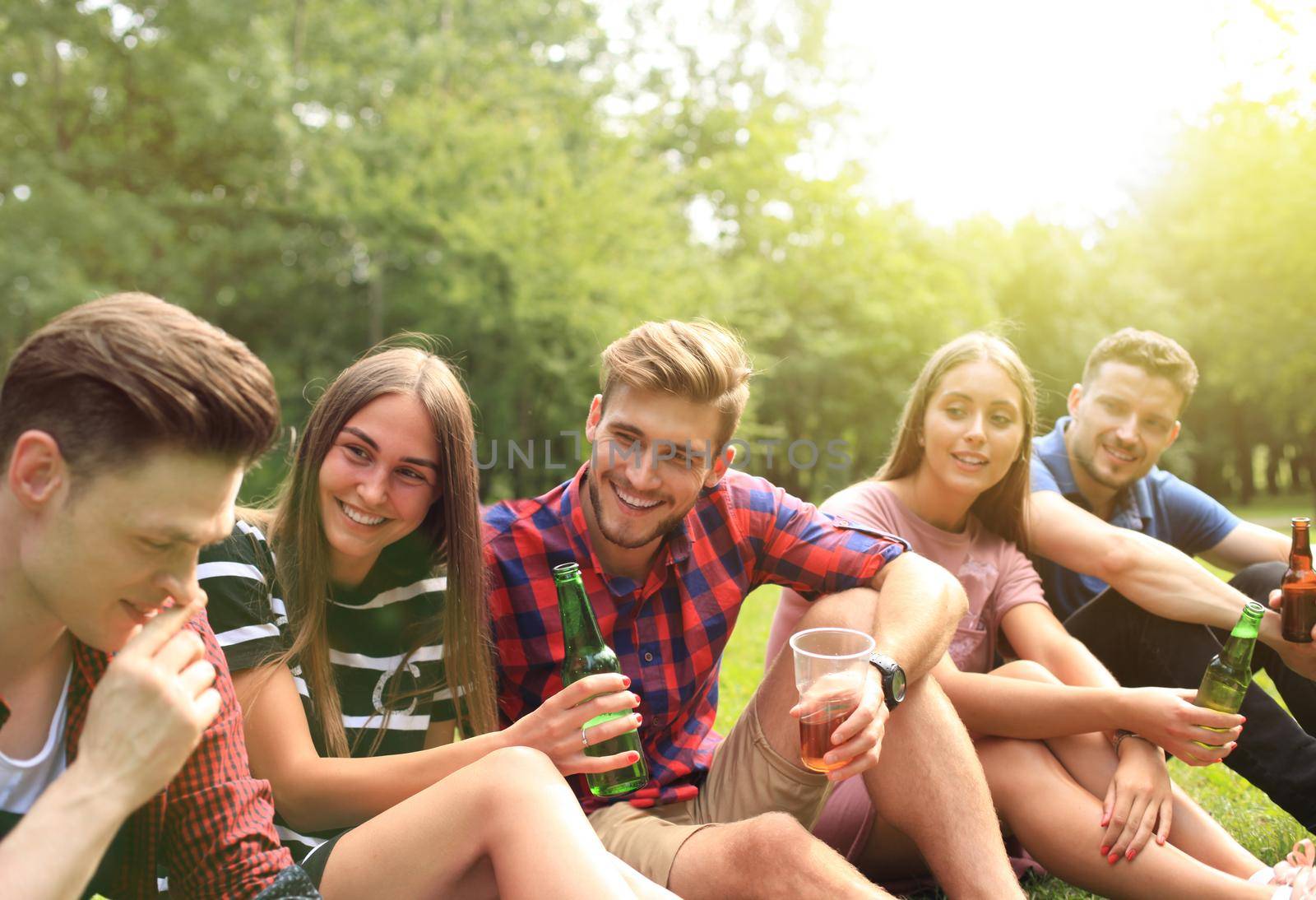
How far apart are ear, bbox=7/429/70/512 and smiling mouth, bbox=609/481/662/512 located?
164 cm

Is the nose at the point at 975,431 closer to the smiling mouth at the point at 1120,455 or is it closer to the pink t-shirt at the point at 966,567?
the pink t-shirt at the point at 966,567

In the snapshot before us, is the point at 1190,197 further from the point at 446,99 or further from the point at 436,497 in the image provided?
the point at 436,497

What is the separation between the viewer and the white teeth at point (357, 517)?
2795mm

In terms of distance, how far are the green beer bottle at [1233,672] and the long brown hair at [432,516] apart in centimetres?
224

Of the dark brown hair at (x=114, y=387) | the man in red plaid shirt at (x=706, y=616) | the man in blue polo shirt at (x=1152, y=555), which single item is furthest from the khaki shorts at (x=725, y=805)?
the dark brown hair at (x=114, y=387)

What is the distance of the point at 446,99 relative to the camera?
23.6 m

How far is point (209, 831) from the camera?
2102 mm

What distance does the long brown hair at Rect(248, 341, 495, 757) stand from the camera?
278 cm

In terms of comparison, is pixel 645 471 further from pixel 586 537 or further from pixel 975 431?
pixel 975 431

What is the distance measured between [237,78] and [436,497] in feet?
76.9

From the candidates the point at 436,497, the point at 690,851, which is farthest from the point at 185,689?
the point at 690,851

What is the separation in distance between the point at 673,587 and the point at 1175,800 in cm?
169

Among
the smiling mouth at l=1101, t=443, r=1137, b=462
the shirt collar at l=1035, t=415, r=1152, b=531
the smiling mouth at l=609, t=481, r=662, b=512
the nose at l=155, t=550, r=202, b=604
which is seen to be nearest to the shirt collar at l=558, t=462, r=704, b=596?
the smiling mouth at l=609, t=481, r=662, b=512

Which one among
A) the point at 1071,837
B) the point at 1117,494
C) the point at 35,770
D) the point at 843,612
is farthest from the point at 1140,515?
the point at 35,770
